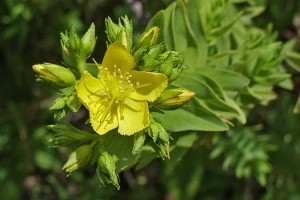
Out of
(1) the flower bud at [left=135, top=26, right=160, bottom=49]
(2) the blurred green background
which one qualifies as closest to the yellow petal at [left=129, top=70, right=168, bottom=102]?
(1) the flower bud at [left=135, top=26, right=160, bottom=49]

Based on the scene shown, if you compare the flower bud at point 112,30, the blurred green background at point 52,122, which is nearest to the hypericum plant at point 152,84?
the flower bud at point 112,30

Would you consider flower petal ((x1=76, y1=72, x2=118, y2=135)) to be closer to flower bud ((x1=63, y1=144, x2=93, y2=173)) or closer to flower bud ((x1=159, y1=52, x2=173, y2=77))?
flower bud ((x1=63, y1=144, x2=93, y2=173))

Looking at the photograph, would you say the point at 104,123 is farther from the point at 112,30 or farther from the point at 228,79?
the point at 228,79

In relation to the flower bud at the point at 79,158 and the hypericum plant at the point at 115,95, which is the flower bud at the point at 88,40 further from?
the flower bud at the point at 79,158

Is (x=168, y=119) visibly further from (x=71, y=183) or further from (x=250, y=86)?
(x=71, y=183)

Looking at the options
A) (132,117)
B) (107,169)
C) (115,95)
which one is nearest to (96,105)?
(115,95)
